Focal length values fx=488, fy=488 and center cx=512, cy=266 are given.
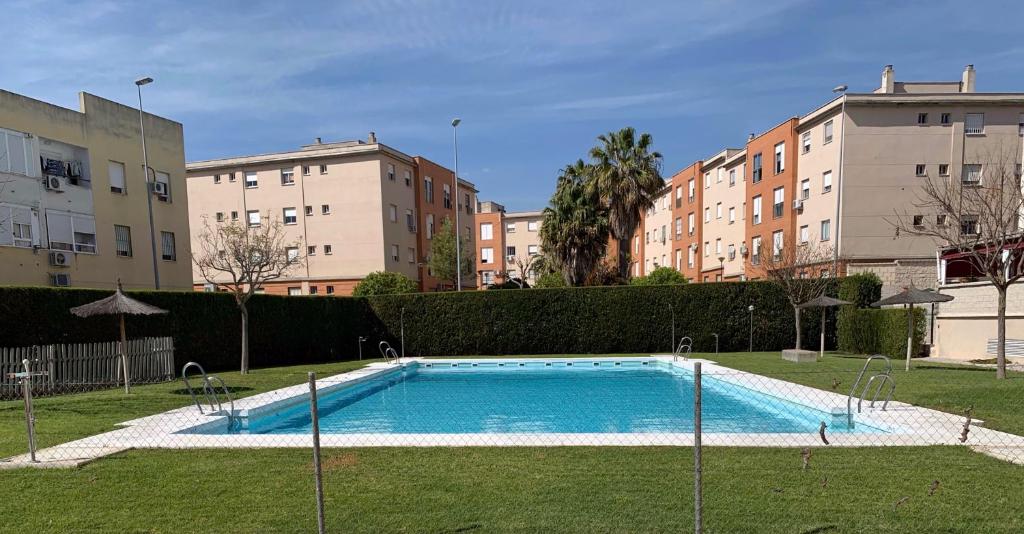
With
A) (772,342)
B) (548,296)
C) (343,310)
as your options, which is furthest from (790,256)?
(343,310)

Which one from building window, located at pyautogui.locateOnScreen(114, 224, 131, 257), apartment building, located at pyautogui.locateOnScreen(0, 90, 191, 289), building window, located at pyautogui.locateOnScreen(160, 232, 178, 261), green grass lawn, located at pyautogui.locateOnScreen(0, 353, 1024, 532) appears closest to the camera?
green grass lawn, located at pyautogui.locateOnScreen(0, 353, 1024, 532)

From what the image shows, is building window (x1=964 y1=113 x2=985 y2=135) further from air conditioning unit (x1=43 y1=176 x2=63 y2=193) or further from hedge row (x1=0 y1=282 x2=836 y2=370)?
air conditioning unit (x1=43 y1=176 x2=63 y2=193)

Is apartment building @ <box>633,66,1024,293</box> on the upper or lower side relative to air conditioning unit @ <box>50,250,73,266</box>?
upper

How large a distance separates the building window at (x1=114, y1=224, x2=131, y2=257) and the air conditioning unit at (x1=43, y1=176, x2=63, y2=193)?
250 centimetres

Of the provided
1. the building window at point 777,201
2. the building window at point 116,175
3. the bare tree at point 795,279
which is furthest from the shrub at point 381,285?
the building window at point 777,201

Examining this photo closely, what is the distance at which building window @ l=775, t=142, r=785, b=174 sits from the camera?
29.1m

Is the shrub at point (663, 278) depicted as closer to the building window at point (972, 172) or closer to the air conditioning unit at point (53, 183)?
the building window at point (972, 172)

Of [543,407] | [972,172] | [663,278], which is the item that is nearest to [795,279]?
[663,278]

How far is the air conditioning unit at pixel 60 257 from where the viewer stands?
18.2m

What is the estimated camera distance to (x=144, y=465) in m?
5.45

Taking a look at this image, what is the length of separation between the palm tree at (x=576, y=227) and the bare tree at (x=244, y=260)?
13.6m

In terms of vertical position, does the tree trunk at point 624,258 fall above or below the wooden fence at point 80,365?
above

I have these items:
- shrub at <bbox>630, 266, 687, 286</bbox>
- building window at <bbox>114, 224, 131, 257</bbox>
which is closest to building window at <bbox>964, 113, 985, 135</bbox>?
shrub at <bbox>630, 266, 687, 286</bbox>

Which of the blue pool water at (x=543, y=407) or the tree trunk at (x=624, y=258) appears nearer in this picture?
the blue pool water at (x=543, y=407)
